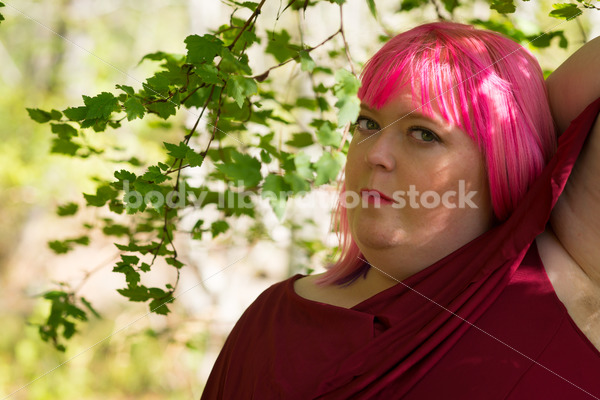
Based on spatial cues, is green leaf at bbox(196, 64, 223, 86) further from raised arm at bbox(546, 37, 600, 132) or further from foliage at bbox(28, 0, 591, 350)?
raised arm at bbox(546, 37, 600, 132)

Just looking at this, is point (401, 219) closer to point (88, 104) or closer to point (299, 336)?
point (299, 336)

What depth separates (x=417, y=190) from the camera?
2.78 ft

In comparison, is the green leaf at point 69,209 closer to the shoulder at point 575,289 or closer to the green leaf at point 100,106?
the green leaf at point 100,106

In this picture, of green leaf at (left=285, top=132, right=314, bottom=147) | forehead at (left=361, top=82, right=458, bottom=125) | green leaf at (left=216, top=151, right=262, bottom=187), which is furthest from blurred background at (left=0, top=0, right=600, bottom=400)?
green leaf at (left=216, top=151, right=262, bottom=187)

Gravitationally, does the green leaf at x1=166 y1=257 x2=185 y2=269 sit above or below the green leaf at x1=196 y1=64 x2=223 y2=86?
below

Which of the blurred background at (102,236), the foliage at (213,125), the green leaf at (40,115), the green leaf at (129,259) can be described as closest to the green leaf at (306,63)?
the foliage at (213,125)

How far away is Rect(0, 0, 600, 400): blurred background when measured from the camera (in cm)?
286

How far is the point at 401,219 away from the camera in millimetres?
873

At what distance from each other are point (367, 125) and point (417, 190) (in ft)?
0.49

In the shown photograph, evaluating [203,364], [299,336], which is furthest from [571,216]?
[203,364]

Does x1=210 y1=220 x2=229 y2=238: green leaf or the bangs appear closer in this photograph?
the bangs

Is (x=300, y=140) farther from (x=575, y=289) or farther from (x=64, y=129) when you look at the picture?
(x=575, y=289)

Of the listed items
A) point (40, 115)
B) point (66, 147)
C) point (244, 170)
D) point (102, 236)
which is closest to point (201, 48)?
point (244, 170)

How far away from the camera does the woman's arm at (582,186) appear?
0.77 meters
